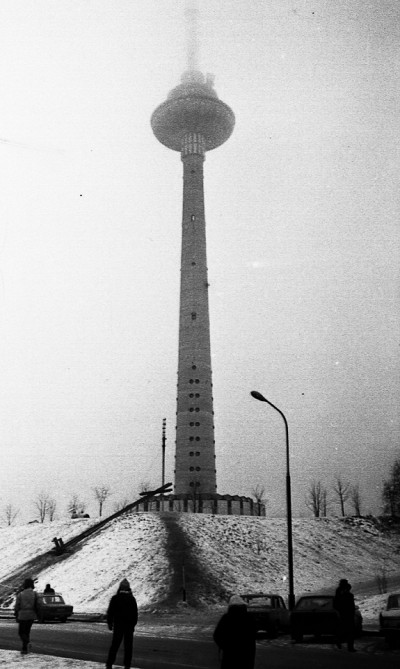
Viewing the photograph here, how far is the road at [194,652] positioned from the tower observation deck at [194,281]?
199 feet

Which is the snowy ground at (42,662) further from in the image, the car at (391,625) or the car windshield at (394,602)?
the car windshield at (394,602)

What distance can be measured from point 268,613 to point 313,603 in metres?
2.15

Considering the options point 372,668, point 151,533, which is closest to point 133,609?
point 372,668

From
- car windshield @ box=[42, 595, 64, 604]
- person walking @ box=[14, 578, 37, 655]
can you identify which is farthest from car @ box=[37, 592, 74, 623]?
person walking @ box=[14, 578, 37, 655]

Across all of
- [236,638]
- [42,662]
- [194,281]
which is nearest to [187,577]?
[42,662]

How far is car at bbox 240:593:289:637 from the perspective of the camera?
2158cm

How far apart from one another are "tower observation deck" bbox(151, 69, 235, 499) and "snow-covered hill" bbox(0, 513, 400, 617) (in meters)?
19.5

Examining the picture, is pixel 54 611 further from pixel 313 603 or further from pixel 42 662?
pixel 42 662

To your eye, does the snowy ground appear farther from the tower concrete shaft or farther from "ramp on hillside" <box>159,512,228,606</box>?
the tower concrete shaft

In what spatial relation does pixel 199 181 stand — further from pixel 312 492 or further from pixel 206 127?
pixel 312 492

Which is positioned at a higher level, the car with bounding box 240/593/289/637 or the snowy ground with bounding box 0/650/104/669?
the car with bounding box 240/593/289/637

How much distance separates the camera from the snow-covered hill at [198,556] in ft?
150

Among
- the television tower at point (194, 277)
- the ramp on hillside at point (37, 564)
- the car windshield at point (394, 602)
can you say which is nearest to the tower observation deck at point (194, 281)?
the television tower at point (194, 277)

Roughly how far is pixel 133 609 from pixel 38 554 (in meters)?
49.9
